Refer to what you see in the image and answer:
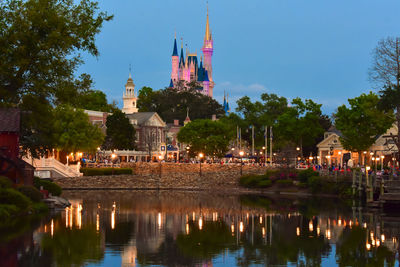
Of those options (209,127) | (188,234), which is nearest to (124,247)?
(188,234)

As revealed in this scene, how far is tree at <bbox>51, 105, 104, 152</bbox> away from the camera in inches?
3214

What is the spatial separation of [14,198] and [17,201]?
0.29 m

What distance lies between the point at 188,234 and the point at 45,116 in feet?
52.8

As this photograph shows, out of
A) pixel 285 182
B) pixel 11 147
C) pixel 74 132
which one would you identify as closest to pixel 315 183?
pixel 285 182

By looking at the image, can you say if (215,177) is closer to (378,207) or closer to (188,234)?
(378,207)

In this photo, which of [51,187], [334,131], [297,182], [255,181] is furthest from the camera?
[334,131]

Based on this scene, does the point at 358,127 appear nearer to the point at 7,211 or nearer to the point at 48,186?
the point at 48,186

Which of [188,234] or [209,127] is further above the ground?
[209,127]

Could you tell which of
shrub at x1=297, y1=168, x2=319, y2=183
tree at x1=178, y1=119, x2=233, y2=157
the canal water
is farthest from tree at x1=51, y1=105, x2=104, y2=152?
the canal water

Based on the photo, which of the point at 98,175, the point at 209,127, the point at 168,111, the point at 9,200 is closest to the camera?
the point at 9,200

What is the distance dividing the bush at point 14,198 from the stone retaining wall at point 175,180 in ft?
117

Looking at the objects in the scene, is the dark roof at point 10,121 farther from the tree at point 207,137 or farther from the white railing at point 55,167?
the tree at point 207,137

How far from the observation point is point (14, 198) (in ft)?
130

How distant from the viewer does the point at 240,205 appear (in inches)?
2157
